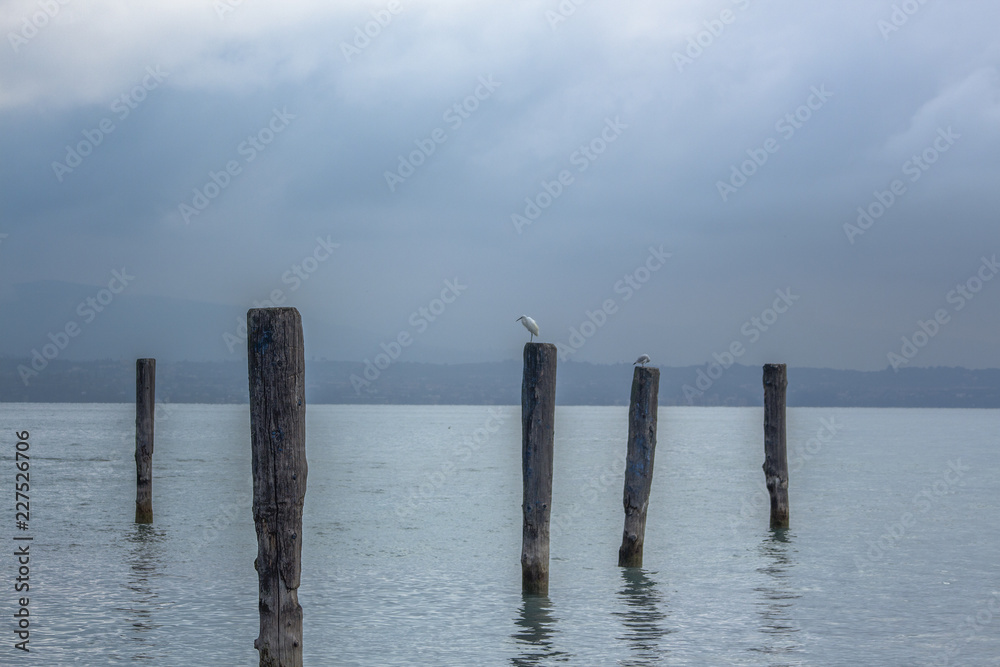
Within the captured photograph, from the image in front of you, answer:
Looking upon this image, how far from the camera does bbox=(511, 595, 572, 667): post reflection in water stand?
1076 cm

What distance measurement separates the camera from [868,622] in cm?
1270

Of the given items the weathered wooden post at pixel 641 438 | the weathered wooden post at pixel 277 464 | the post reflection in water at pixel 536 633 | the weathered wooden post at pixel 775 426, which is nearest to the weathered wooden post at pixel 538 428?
the post reflection in water at pixel 536 633

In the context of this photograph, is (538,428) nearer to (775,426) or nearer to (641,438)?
(641,438)

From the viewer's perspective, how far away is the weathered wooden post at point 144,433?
20109 millimetres

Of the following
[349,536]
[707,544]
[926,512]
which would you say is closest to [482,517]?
[349,536]

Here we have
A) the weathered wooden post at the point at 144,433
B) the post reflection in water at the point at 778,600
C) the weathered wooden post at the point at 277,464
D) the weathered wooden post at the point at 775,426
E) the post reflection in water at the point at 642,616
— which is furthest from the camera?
the weathered wooden post at the point at 144,433

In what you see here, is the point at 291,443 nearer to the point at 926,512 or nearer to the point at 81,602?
the point at 81,602

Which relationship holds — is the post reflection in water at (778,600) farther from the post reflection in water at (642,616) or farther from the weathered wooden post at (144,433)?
the weathered wooden post at (144,433)

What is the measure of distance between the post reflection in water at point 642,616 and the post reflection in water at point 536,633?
32.6 inches

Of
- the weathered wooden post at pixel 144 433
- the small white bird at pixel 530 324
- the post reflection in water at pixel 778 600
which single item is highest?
the small white bird at pixel 530 324

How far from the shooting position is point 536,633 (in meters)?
11.8

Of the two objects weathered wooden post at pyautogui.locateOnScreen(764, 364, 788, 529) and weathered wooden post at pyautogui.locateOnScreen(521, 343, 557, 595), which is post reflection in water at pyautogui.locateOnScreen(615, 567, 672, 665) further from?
weathered wooden post at pyautogui.locateOnScreen(764, 364, 788, 529)

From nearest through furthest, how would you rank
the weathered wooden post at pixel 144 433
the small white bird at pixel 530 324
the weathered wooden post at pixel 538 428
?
1. the weathered wooden post at pixel 538 428
2. the small white bird at pixel 530 324
3. the weathered wooden post at pixel 144 433

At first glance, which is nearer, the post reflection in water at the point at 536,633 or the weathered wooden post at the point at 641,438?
the post reflection in water at the point at 536,633
